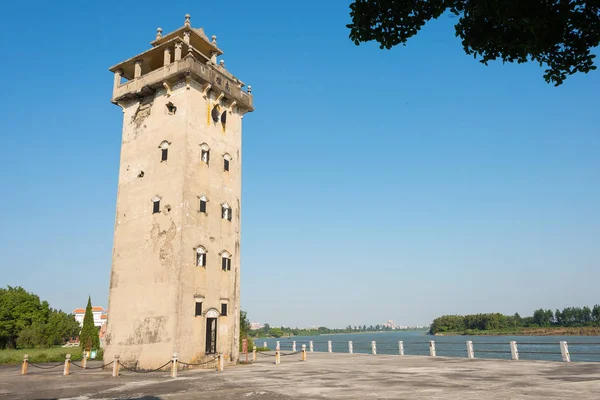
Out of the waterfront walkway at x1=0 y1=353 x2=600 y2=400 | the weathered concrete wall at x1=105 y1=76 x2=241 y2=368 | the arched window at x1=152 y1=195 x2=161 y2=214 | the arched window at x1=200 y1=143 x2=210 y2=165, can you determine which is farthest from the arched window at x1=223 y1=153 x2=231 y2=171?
the waterfront walkway at x1=0 y1=353 x2=600 y2=400

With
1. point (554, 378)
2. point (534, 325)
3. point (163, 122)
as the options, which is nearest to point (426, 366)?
point (554, 378)

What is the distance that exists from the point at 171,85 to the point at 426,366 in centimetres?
2457

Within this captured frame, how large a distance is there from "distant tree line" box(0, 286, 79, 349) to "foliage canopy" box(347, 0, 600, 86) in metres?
75.7

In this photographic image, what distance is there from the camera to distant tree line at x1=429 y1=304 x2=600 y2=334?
5364 inches

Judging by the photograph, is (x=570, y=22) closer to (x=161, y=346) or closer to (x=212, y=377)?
(x=212, y=377)

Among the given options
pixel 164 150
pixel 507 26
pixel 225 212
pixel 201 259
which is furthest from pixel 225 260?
pixel 507 26

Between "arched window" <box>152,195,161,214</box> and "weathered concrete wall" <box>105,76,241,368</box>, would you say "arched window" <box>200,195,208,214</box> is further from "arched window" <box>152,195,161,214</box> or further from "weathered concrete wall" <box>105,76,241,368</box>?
"arched window" <box>152,195,161,214</box>

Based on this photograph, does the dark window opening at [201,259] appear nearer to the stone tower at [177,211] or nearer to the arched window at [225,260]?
the stone tower at [177,211]

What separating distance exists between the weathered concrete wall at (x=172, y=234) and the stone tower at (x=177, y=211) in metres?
0.07

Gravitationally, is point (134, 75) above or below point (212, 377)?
above

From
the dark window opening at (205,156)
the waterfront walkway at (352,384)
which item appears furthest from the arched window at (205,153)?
the waterfront walkway at (352,384)

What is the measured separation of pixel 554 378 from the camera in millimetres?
16547

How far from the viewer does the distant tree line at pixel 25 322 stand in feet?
215

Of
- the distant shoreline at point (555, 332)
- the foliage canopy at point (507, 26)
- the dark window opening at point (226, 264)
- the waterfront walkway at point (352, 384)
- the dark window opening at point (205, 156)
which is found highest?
the dark window opening at point (205, 156)
